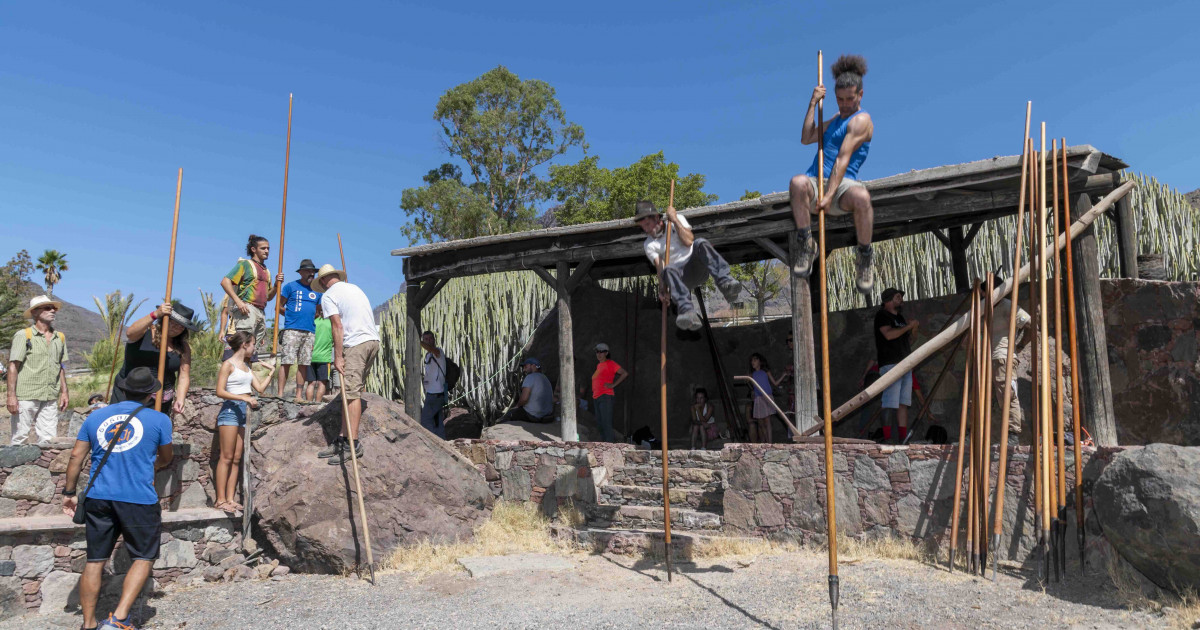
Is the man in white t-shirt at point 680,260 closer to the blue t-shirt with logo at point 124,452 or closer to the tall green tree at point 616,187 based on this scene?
the blue t-shirt with logo at point 124,452

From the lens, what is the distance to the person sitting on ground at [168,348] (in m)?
5.72

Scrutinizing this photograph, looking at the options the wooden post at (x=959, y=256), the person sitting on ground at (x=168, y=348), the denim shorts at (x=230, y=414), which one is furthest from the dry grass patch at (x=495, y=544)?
the wooden post at (x=959, y=256)

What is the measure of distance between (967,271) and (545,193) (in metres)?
17.5

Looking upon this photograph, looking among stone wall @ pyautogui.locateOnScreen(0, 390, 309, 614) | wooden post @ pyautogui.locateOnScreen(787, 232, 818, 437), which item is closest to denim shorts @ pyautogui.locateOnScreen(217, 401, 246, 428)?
stone wall @ pyautogui.locateOnScreen(0, 390, 309, 614)

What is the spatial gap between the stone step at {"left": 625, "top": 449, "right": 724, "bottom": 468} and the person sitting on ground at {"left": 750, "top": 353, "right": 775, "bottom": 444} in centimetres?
100

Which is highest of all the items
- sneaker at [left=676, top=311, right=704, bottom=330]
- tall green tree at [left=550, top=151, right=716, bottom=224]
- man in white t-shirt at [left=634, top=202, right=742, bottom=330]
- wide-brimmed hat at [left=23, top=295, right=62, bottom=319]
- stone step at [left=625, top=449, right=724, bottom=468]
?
tall green tree at [left=550, top=151, right=716, bottom=224]

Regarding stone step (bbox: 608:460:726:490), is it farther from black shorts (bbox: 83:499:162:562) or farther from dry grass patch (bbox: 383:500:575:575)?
black shorts (bbox: 83:499:162:562)

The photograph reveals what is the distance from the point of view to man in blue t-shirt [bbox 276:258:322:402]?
820 centimetres

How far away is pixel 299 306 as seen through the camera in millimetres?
8227

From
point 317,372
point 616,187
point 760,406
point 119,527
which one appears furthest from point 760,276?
point 119,527

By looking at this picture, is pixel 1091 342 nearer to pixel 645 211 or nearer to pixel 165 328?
pixel 645 211

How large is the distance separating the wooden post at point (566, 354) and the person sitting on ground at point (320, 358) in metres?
2.54

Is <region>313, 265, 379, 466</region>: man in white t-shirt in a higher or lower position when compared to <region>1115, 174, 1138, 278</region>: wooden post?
lower

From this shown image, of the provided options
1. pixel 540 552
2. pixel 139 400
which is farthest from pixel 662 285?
pixel 139 400
